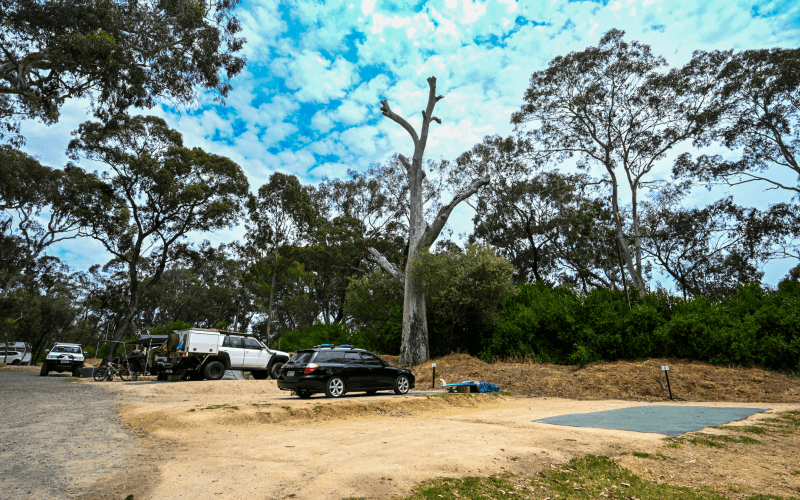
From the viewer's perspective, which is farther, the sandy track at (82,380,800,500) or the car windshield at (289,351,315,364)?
the car windshield at (289,351,315,364)

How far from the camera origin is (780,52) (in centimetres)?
2222

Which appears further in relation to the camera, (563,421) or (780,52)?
(780,52)

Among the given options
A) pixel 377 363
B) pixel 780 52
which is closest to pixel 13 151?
pixel 377 363

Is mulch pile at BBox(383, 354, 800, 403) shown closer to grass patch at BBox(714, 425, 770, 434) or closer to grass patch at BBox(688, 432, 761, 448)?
grass patch at BBox(714, 425, 770, 434)

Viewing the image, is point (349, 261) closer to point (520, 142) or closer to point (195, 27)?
point (520, 142)

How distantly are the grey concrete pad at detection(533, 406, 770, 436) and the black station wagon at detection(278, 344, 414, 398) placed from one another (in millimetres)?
5040

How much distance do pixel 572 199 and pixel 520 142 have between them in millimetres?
6078

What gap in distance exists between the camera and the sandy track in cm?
436

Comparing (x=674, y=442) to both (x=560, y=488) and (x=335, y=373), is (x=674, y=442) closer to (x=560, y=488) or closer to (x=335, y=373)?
Result: (x=560, y=488)

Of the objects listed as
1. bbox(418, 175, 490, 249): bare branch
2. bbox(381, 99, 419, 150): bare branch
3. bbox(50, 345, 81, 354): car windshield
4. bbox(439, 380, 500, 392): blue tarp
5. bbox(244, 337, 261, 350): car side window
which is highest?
bbox(381, 99, 419, 150): bare branch

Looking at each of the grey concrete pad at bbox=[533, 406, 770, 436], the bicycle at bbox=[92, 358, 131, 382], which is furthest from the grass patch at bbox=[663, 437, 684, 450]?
the bicycle at bbox=[92, 358, 131, 382]

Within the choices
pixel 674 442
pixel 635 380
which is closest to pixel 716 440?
pixel 674 442

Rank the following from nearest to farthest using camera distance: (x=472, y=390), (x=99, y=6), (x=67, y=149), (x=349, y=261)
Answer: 1. (x=99, y=6)
2. (x=472, y=390)
3. (x=67, y=149)
4. (x=349, y=261)

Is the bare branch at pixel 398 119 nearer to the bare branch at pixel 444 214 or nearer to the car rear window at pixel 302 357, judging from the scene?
the bare branch at pixel 444 214
